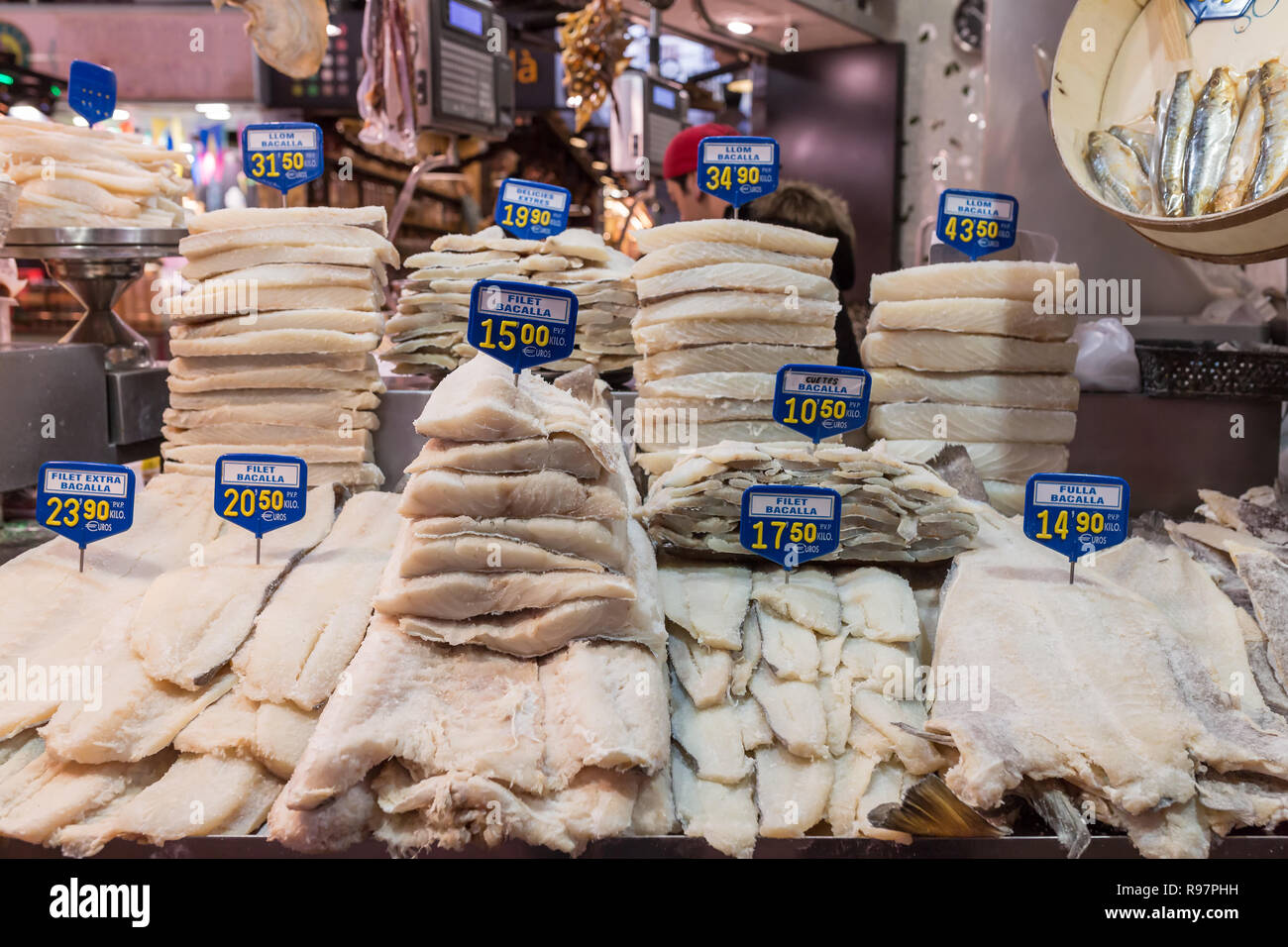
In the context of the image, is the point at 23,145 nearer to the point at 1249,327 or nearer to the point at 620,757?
the point at 620,757

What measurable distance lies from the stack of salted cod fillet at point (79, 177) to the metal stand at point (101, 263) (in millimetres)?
76

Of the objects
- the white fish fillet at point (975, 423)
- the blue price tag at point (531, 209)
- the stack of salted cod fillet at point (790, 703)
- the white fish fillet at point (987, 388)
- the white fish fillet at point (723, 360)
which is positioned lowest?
the stack of salted cod fillet at point (790, 703)

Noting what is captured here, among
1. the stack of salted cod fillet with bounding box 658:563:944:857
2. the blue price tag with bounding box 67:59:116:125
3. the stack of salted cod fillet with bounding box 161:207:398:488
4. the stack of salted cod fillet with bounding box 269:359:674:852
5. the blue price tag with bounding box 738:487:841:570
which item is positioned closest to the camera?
the stack of salted cod fillet with bounding box 269:359:674:852

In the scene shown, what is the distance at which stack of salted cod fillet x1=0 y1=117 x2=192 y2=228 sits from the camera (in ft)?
8.46

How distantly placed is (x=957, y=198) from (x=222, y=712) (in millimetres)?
2103

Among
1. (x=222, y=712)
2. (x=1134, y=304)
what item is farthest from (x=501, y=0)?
(x=222, y=712)

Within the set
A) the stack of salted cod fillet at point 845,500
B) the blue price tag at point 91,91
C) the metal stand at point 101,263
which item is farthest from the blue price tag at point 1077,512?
the blue price tag at point 91,91

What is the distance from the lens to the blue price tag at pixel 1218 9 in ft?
7.18

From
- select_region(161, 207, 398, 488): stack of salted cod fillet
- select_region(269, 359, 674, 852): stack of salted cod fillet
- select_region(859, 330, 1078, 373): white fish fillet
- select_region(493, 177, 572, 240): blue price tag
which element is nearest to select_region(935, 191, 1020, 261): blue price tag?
select_region(859, 330, 1078, 373): white fish fillet

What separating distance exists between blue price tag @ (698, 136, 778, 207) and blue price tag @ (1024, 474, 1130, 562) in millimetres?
1208

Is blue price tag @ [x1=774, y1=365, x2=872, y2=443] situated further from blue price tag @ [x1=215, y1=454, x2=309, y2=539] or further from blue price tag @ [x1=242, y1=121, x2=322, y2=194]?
blue price tag @ [x1=242, y1=121, x2=322, y2=194]

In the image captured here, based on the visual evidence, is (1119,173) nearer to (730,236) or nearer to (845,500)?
(730,236)

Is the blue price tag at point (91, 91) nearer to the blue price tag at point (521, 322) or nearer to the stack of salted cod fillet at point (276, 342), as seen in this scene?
the stack of salted cod fillet at point (276, 342)

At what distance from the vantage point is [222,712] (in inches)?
60.7
